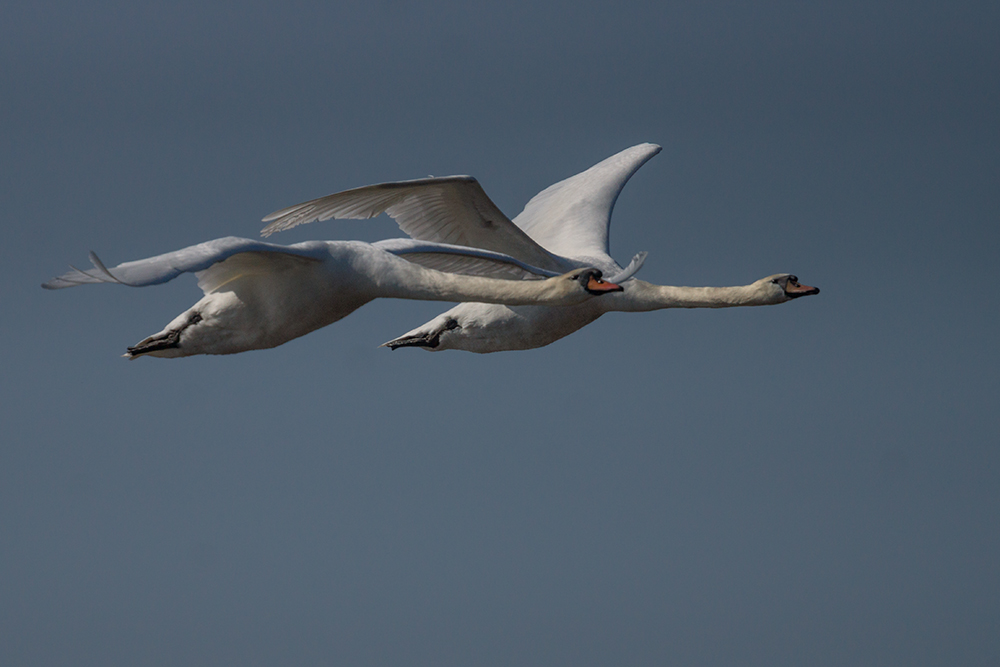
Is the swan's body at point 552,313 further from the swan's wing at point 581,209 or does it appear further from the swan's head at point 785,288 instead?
the swan's wing at point 581,209

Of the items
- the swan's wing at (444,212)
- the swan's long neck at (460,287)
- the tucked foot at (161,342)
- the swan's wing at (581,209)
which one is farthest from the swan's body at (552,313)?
the tucked foot at (161,342)

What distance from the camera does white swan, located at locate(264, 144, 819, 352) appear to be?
43.4 ft

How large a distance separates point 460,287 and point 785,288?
3690 millimetres

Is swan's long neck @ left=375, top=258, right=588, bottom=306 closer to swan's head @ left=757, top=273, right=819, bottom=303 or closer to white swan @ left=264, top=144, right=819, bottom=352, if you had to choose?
white swan @ left=264, top=144, right=819, bottom=352

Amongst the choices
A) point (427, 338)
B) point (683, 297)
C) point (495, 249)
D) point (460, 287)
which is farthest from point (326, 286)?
point (683, 297)

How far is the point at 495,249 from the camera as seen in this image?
1430cm

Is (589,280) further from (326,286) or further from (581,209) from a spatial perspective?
(581,209)

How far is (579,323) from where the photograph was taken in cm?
1486

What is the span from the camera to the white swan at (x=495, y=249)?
13242 mm

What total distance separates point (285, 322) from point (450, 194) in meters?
2.55

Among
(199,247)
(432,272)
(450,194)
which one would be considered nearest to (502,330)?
(450,194)

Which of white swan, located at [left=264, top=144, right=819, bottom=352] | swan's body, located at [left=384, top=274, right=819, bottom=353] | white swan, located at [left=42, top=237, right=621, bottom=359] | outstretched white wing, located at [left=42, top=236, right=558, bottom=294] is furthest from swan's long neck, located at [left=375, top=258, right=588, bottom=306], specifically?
swan's body, located at [left=384, top=274, right=819, bottom=353]

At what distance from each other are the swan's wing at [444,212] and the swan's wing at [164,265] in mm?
1880

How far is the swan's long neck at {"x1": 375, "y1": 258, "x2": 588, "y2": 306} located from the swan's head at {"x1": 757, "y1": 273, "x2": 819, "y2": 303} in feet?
9.16
